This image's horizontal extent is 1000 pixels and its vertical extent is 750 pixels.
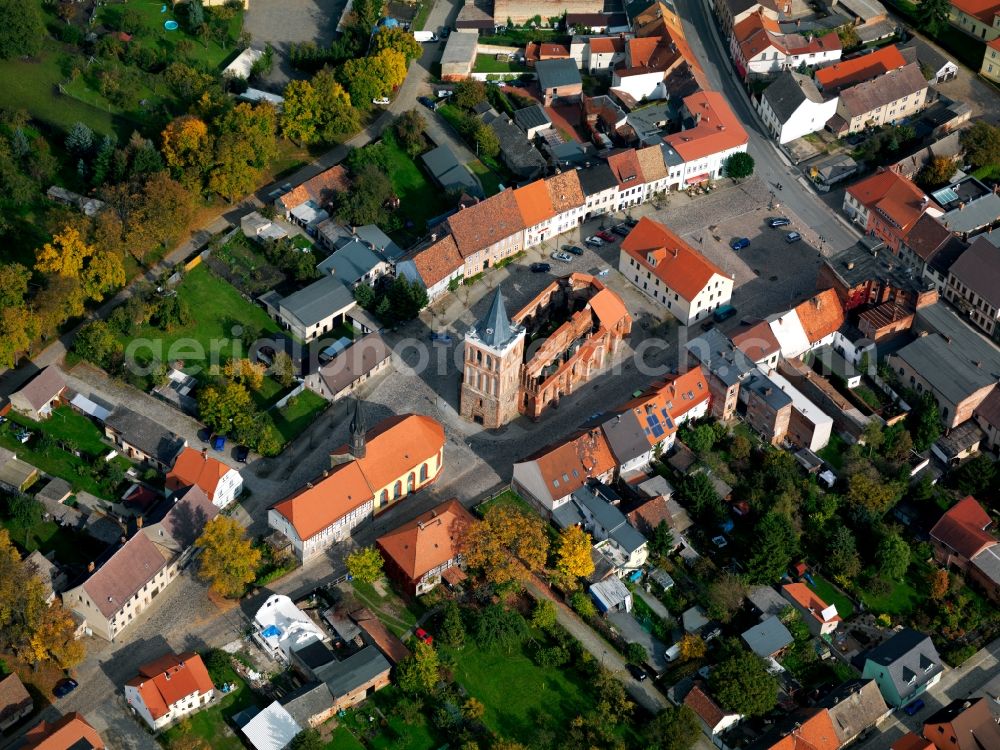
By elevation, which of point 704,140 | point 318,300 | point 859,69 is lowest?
point 859,69

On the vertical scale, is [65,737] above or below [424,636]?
above

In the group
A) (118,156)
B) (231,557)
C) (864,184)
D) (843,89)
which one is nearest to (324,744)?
(231,557)

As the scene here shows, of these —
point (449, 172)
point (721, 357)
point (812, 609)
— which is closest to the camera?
point (812, 609)

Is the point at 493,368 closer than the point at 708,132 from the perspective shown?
Yes

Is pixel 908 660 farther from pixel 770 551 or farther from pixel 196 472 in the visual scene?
pixel 196 472

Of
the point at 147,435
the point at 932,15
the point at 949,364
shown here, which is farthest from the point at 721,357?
the point at 932,15

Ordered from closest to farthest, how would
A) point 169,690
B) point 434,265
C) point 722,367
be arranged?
point 169,690
point 722,367
point 434,265

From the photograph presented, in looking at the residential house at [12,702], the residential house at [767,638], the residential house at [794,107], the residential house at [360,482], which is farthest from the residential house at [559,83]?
the residential house at [12,702]
